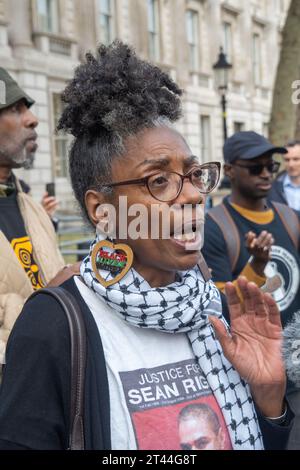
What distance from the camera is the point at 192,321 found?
1601mm

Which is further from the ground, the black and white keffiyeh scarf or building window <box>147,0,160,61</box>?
building window <box>147,0,160,61</box>

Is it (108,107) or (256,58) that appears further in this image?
(256,58)

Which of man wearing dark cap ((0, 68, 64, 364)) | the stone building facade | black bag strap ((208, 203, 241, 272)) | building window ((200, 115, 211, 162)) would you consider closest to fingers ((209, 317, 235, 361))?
man wearing dark cap ((0, 68, 64, 364))

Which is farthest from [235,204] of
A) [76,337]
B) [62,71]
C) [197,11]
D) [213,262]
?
[197,11]

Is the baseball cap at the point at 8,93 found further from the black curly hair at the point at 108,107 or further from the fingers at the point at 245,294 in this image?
the fingers at the point at 245,294

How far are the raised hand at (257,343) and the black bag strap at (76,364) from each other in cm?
36

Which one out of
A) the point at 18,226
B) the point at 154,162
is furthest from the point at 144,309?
the point at 18,226

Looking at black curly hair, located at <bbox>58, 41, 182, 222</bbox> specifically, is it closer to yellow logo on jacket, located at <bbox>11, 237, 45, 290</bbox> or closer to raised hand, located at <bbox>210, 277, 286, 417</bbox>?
raised hand, located at <bbox>210, 277, 286, 417</bbox>

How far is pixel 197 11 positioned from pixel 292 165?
18588 mm

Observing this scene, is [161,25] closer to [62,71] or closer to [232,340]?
[62,71]

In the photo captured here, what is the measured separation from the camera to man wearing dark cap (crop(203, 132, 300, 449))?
3059 millimetres

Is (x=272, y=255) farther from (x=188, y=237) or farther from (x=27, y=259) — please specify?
(x=188, y=237)

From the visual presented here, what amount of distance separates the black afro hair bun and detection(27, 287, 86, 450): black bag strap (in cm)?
47

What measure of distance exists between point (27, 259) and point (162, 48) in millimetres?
19124
